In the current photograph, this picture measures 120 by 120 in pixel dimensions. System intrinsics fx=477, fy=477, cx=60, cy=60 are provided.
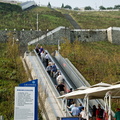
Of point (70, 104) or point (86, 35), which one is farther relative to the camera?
point (86, 35)

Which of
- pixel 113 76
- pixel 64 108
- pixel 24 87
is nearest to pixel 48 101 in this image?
pixel 64 108

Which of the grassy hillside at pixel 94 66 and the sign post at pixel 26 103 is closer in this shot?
the sign post at pixel 26 103

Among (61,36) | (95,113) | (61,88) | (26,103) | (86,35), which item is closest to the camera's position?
(26,103)

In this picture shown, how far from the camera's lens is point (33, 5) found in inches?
4203

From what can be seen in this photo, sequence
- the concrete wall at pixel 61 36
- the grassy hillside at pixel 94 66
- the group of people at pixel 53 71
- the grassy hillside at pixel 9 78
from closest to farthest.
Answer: the grassy hillside at pixel 9 78 → the group of people at pixel 53 71 → the grassy hillside at pixel 94 66 → the concrete wall at pixel 61 36

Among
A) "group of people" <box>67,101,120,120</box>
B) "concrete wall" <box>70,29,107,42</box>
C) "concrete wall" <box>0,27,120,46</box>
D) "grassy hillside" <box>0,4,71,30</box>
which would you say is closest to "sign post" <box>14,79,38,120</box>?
"group of people" <box>67,101,120,120</box>

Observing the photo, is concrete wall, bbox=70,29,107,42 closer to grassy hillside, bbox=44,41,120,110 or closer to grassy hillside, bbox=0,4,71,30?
grassy hillside, bbox=0,4,71,30

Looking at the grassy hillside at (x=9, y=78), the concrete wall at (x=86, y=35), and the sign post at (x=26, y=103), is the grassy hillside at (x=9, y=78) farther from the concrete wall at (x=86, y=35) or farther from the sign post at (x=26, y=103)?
the concrete wall at (x=86, y=35)

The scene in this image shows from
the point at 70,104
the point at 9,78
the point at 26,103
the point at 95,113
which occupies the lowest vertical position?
the point at 9,78

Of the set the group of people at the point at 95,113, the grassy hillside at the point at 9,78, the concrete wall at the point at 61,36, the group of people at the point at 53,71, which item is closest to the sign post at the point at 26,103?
the group of people at the point at 95,113

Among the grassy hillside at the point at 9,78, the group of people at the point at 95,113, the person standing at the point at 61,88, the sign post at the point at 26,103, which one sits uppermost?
the sign post at the point at 26,103

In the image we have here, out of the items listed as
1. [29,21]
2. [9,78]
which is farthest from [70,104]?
[29,21]

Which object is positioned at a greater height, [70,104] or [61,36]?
[70,104]

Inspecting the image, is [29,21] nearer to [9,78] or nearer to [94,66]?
[94,66]
